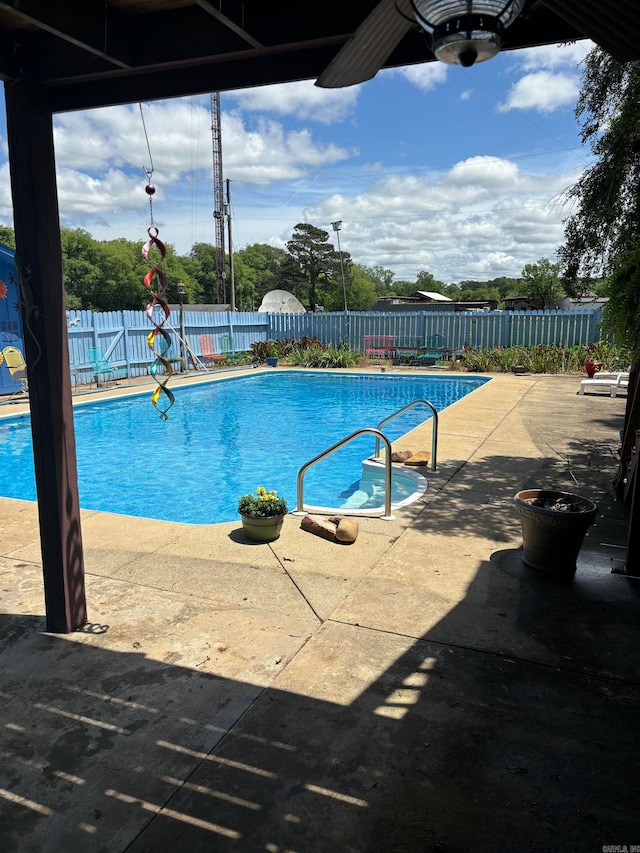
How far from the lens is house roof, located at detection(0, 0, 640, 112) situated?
7.48ft

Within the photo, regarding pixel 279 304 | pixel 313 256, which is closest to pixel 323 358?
pixel 279 304

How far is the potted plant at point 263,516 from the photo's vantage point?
4.29m

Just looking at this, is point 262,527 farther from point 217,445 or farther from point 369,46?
point 217,445

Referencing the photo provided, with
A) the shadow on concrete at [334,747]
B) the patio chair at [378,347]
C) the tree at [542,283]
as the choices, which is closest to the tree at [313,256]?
the tree at [542,283]

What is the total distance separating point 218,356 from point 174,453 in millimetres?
9312

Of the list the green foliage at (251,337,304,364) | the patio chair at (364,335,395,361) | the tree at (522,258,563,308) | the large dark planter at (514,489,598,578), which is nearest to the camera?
the large dark planter at (514,489,598,578)

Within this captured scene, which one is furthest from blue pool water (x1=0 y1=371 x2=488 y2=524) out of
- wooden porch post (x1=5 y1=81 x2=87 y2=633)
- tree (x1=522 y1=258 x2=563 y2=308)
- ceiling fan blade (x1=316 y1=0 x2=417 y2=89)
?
A: tree (x1=522 y1=258 x2=563 y2=308)

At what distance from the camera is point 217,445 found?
971cm

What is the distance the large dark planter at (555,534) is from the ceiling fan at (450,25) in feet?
8.87

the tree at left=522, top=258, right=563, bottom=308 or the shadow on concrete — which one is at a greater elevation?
the tree at left=522, top=258, right=563, bottom=308

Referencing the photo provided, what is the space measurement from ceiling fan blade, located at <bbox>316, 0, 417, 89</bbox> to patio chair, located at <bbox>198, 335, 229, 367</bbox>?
16.0 m

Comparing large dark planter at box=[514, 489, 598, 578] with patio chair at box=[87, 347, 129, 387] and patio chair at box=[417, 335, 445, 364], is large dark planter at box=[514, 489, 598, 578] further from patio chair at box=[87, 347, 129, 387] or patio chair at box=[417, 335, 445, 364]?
patio chair at box=[417, 335, 445, 364]

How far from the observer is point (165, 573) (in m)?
3.81

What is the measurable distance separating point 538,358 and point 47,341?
15751 mm
